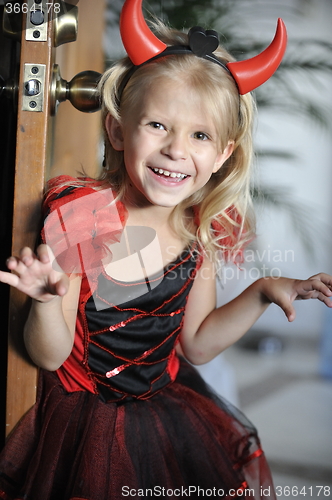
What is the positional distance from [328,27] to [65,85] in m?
0.50

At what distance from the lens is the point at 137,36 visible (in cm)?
54

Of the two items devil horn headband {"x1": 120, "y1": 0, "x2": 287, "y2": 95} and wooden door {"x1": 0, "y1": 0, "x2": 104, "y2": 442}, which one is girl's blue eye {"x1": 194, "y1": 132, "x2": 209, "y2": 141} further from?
wooden door {"x1": 0, "y1": 0, "x2": 104, "y2": 442}

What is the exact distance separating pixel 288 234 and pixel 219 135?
0.37 meters

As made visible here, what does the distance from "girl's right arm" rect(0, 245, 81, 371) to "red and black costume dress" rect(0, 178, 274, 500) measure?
43 mm

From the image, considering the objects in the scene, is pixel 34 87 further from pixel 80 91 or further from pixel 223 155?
pixel 223 155

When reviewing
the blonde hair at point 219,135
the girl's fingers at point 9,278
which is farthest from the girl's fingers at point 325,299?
the girl's fingers at point 9,278

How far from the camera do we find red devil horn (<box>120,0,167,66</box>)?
521mm

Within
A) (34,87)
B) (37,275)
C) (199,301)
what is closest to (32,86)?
(34,87)

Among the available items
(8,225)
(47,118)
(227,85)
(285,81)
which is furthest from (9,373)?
(285,81)

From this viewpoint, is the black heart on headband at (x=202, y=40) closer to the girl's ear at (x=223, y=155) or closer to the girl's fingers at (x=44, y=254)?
the girl's ear at (x=223, y=155)

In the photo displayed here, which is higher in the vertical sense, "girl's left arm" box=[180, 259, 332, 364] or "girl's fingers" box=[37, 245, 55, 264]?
"girl's fingers" box=[37, 245, 55, 264]

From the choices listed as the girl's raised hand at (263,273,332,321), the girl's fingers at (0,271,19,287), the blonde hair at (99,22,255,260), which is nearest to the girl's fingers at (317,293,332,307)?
the girl's raised hand at (263,273,332,321)

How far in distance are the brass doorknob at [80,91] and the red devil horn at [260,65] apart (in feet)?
0.59

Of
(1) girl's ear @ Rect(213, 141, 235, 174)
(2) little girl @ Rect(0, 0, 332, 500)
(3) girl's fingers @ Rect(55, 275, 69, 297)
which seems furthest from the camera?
(1) girl's ear @ Rect(213, 141, 235, 174)
